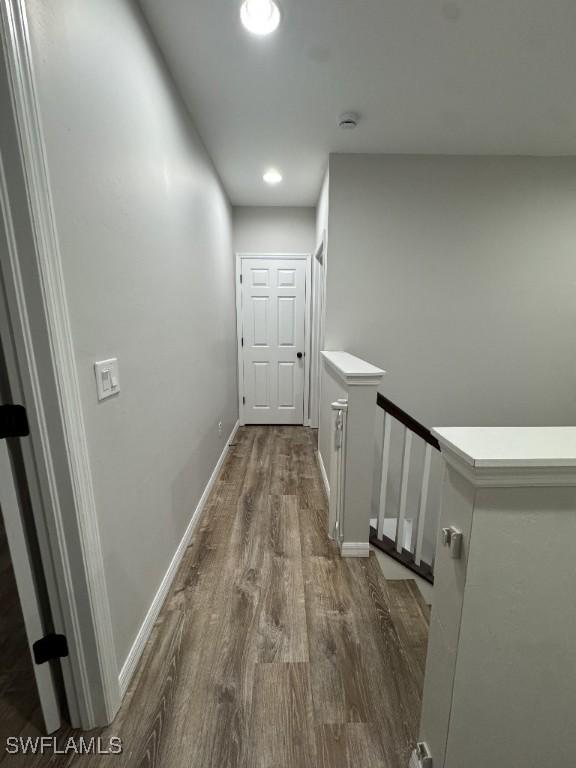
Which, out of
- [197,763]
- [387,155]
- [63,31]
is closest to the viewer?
[63,31]

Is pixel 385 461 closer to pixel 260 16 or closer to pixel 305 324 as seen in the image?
pixel 260 16

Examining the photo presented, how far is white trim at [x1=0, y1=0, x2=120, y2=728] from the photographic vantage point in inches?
29.6

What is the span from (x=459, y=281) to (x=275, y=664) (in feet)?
9.36

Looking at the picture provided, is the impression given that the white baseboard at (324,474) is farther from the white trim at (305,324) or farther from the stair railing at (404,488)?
the white trim at (305,324)

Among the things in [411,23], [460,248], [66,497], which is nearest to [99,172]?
[66,497]

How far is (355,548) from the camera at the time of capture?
6.18 feet

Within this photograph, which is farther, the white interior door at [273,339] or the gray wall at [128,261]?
the white interior door at [273,339]

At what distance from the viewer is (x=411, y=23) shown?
4.66 feet

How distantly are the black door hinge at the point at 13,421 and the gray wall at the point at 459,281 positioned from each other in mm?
2244

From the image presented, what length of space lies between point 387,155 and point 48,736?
363cm

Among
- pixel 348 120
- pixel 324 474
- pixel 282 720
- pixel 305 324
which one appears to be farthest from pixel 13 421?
pixel 305 324

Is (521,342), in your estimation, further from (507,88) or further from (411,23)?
(411,23)

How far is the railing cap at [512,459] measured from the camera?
670 mm

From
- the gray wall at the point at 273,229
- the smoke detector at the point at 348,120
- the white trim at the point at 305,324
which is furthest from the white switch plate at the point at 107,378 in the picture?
the gray wall at the point at 273,229
